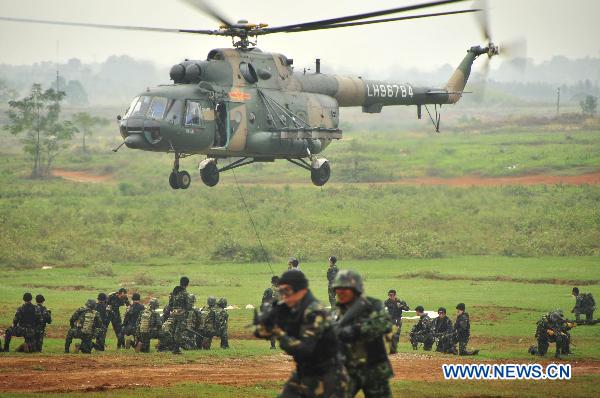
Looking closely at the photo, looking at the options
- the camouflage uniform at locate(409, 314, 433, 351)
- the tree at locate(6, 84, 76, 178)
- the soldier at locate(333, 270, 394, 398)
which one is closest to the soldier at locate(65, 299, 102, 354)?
the camouflage uniform at locate(409, 314, 433, 351)

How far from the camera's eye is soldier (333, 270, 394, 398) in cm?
1186

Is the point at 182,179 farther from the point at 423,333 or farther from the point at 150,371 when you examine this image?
the point at 150,371

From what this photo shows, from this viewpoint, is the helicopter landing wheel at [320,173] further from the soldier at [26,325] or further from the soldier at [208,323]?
the soldier at [26,325]

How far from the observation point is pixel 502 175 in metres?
62.5

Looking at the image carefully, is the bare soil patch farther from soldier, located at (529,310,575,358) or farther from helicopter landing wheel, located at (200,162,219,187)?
helicopter landing wheel, located at (200,162,219,187)

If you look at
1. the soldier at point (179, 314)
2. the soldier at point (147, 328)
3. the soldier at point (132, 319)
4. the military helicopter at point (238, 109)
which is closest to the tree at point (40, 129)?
the military helicopter at point (238, 109)

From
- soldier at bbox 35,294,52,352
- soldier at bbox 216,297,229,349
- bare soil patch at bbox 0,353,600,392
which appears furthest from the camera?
soldier at bbox 216,297,229,349

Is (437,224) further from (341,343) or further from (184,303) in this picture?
(341,343)

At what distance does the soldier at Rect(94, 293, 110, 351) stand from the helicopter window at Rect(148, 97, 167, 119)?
447cm

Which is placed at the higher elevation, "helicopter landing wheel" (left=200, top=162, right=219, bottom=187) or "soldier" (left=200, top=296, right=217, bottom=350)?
"helicopter landing wheel" (left=200, top=162, right=219, bottom=187)

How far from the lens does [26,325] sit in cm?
2338

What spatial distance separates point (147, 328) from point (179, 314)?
72 centimetres

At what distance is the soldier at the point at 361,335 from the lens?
11859 mm

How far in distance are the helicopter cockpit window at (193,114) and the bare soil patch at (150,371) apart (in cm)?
632
